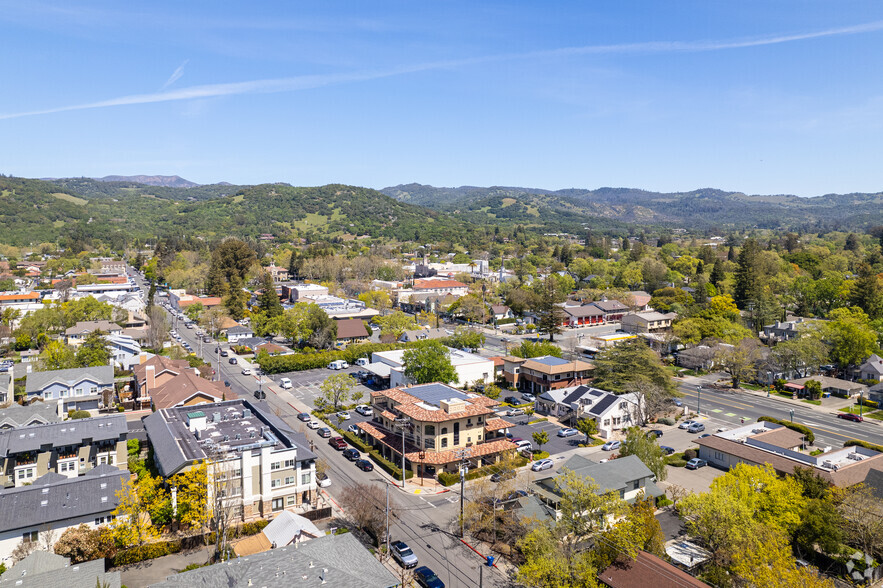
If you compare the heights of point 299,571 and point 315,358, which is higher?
point 299,571

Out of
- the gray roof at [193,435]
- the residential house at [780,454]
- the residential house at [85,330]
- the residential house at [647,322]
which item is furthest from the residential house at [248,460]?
the residential house at [647,322]

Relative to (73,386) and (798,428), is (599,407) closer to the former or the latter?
(798,428)

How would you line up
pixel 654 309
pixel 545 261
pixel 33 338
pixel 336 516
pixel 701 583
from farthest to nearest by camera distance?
pixel 545 261 → pixel 654 309 → pixel 33 338 → pixel 336 516 → pixel 701 583

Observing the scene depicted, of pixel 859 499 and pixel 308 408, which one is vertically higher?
pixel 859 499

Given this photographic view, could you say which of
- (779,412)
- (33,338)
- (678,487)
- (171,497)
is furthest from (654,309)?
(33,338)

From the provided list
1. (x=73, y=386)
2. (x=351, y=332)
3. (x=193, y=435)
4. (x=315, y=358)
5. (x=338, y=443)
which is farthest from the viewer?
(x=351, y=332)

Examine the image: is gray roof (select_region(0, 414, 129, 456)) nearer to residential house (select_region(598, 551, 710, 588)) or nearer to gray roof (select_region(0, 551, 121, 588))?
gray roof (select_region(0, 551, 121, 588))

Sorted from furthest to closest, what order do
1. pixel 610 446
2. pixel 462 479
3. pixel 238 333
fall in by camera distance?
pixel 238 333 < pixel 610 446 < pixel 462 479

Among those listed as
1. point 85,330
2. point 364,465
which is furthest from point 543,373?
point 85,330

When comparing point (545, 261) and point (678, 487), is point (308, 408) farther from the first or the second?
point (545, 261)
